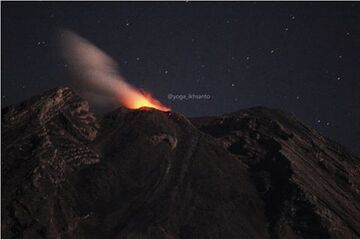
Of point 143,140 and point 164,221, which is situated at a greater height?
point 143,140

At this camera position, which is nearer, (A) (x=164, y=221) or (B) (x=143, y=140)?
(A) (x=164, y=221)

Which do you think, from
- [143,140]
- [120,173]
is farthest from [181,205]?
[143,140]

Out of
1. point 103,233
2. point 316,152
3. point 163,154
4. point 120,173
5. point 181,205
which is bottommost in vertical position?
point 103,233

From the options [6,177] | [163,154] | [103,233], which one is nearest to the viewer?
[103,233]

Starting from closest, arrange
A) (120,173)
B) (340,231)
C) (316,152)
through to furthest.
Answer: (340,231), (120,173), (316,152)

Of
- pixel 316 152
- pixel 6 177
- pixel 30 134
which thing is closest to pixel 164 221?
pixel 6 177

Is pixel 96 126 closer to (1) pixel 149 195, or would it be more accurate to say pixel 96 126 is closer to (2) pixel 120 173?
(2) pixel 120 173

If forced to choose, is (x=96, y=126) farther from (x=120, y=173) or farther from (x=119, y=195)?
(x=119, y=195)
